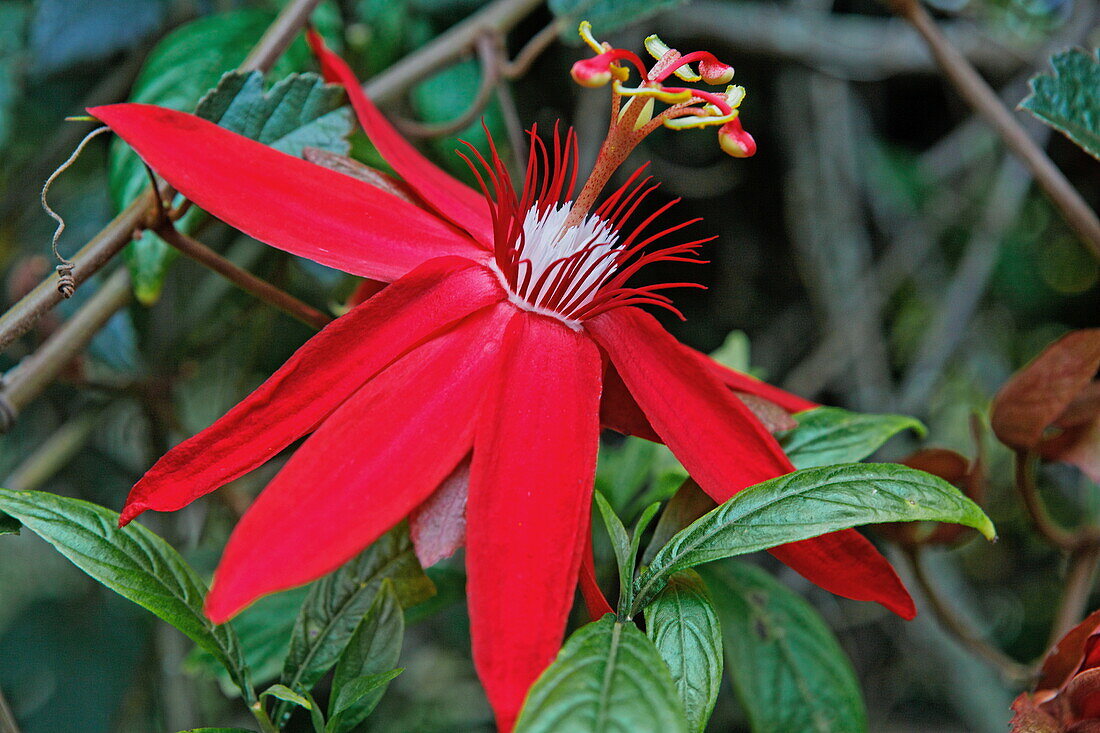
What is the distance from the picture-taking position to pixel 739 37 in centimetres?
148

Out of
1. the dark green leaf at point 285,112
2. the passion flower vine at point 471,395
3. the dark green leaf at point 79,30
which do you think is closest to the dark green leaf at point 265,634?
the passion flower vine at point 471,395

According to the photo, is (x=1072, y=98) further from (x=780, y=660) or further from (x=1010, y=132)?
(x=780, y=660)

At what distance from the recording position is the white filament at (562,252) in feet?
2.02

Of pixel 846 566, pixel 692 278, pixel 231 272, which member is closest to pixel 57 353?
pixel 231 272

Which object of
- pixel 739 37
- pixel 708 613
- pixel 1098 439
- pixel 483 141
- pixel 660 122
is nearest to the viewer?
pixel 708 613

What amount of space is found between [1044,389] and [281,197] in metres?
0.58

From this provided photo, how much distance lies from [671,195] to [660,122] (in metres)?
1.05

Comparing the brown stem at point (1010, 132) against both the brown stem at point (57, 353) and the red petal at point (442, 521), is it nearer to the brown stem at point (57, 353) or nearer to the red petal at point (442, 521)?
the red petal at point (442, 521)

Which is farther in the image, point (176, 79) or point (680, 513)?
point (176, 79)

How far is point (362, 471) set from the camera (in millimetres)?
475

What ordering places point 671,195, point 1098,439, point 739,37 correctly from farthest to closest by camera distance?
point 671,195 < point 739,37 < point 1098,439

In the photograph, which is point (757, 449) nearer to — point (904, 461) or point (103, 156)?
point (904, 461)

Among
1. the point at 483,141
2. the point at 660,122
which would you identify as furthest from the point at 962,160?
the point at 660,122

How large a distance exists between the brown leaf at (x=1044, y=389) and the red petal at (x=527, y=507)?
1.21ft
